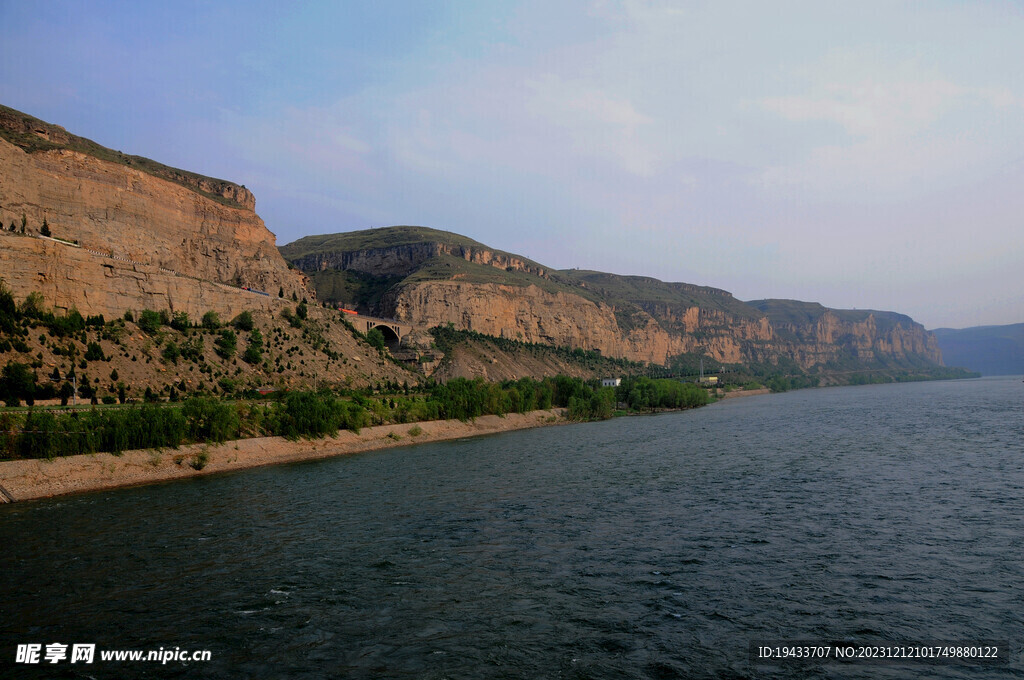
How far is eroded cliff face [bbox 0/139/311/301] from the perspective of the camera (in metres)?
60.1

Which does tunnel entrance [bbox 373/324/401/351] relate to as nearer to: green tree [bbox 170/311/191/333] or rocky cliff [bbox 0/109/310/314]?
rocky cliff [bbox 0/109/310/314]

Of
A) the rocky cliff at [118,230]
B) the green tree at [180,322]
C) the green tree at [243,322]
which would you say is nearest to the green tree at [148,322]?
the rocky cliff at [118,230]

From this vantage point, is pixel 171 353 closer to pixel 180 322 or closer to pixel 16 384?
pixel 180 322

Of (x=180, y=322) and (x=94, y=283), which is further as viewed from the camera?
(x=180, y=322)

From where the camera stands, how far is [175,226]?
255 ft

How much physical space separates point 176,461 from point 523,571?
1028 inches

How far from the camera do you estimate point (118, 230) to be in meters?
68.4

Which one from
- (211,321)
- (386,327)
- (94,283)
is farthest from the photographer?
(386,327)

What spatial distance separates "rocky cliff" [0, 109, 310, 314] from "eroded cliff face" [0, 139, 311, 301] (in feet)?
0.41

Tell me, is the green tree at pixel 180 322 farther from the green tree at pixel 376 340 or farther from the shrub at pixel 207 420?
the green tree at pixel 376 340

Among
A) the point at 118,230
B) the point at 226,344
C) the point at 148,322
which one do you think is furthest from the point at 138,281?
the point at 118,230

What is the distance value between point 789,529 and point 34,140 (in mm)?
80695

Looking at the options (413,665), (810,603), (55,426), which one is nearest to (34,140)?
(55,426)

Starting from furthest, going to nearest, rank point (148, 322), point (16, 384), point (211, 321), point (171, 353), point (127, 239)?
point (127, 239) → point (211, 321) → point (148, 322) → point (171, 353) → point (16, 384)
